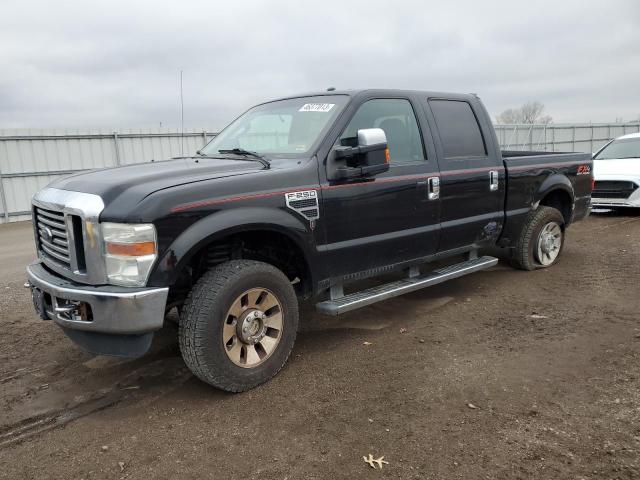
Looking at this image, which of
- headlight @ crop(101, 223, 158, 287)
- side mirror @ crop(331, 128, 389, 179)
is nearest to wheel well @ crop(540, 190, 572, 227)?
side mirror @ crop(331, 128, 389, 179)

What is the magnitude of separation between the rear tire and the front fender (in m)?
3.27

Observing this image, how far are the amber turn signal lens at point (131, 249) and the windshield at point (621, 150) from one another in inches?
406

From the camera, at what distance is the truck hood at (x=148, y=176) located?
3.08 meters

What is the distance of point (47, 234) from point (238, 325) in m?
1.45

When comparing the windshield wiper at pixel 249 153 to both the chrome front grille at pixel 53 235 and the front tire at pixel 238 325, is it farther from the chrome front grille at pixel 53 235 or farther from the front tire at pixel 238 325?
the chrome front grille at pixel 53 235

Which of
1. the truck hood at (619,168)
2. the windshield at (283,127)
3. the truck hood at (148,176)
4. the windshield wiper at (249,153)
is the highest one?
the windshield at (283,127)

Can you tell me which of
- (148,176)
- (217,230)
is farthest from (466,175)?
(148,176)

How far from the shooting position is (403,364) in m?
3.72

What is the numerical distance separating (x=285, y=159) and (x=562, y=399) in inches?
95.7

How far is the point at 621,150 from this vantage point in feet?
34.8

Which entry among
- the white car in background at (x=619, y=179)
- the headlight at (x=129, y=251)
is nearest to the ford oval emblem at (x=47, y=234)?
the headlight at (x=129, y=251)

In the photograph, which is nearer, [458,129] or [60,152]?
[458,129]

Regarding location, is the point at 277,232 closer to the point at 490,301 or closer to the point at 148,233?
the point at 148,233

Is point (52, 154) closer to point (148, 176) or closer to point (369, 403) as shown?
point (148, 176)
